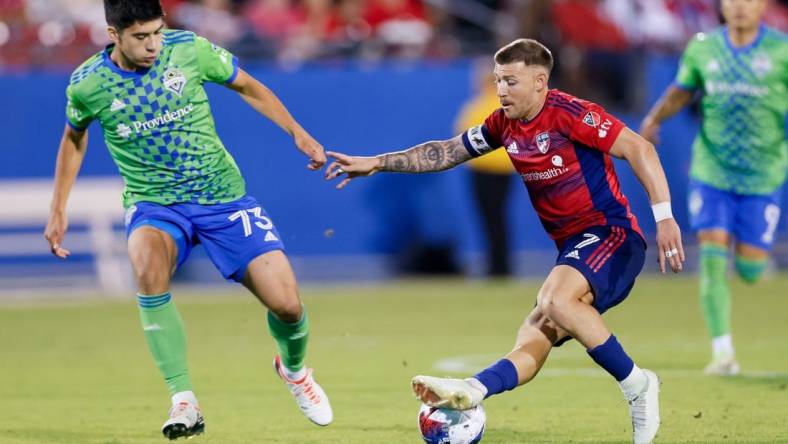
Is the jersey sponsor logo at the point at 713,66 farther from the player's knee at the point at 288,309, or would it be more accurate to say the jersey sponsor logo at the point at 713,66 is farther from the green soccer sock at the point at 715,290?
the player's knee at the point at 288,309

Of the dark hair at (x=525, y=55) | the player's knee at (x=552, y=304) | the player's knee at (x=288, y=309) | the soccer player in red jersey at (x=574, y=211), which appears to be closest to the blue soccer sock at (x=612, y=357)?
the soccer player in red jersey at (x=574, y=211)

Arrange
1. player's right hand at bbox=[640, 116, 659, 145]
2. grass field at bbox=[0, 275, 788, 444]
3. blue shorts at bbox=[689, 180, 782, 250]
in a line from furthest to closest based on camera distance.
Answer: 1. blue shorts at bbox=[689, 180, 782, 250]
2. player's right hand at bbox=[640, 116, 659, 145]
3. grass field at bbox=[0, 275, 788, 444]

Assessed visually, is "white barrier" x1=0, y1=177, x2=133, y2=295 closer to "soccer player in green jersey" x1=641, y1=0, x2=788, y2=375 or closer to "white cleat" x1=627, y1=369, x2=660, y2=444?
"soccer player in green jersey" x1=641, y1=0, x2=788, y2=375

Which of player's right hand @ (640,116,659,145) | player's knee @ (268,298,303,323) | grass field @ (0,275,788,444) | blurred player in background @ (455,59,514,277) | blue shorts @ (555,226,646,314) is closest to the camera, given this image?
blue shorts @ (555,226,646,314)

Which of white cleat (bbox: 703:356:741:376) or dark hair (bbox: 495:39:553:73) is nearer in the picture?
dark hair (bbox: 495:39:553:73)

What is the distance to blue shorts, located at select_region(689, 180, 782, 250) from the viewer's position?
1095 centimetres

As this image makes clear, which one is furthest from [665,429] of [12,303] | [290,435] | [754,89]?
[12,303]

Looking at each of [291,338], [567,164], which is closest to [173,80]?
[291,338]

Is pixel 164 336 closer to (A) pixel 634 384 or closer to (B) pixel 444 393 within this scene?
(B) pixel 444 393

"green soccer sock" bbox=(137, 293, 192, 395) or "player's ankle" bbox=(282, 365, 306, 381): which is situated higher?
"green soccer sock" bbox=(137, 293, 192, 395)

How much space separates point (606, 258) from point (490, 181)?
11657 millimetres

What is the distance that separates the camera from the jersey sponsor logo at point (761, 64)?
36.0 feet

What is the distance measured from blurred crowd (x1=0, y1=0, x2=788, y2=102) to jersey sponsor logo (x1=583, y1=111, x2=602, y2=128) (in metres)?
11.7

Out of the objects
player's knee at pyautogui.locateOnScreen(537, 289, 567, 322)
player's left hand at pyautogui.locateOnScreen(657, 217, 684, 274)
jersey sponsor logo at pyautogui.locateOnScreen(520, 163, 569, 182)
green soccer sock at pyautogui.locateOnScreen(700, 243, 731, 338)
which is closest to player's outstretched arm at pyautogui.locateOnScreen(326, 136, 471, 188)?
jersey sponsor logo at pyautogui.locateOnScreen(520, 163, 569, 182)
